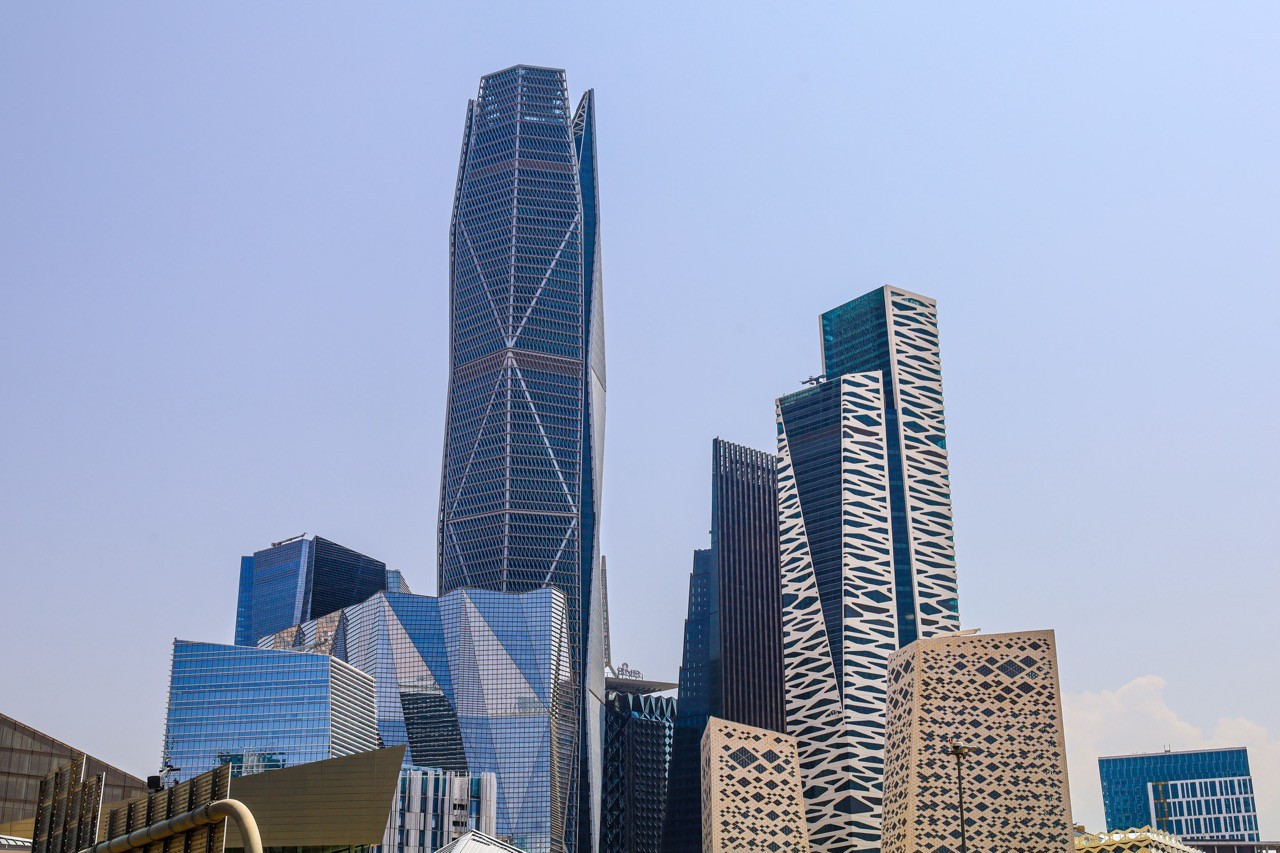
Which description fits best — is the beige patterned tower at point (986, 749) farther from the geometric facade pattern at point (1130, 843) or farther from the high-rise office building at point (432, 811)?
the high-rise office building at point (432, 811)

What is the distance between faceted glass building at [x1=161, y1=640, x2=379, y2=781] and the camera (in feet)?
586

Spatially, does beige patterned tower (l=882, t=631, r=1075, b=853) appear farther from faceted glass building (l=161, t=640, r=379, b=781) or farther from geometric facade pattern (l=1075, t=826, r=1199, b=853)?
faceted glass building (l=161, t=640, r=379, b=781)

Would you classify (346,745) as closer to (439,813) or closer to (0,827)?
(439,813)

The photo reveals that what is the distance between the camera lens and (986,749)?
452ft

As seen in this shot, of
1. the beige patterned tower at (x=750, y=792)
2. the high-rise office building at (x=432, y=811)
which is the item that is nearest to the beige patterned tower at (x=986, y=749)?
the beige patterned tower at (x=750, y=792)

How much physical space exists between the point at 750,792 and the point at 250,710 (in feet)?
213

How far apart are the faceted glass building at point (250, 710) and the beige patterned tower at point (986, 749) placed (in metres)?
75.2

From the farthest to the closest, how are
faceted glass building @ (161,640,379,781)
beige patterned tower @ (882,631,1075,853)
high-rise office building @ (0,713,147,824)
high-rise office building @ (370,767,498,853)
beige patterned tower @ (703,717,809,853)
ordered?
high-rise office building @ (370,767,498,853)
faceted glass building @ (161,640,379,781)
beige patterned tower @ (703,717,809,853)
beige patterned tower @ (882,631,1075,853)
high-rise office building @ (0,713,147,824)

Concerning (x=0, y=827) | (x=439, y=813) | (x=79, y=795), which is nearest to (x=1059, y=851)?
(x=439, y=813)

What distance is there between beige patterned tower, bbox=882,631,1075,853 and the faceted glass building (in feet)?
247

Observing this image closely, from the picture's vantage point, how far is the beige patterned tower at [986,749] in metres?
135

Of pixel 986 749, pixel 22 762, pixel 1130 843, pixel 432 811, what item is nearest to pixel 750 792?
pixel 986 749

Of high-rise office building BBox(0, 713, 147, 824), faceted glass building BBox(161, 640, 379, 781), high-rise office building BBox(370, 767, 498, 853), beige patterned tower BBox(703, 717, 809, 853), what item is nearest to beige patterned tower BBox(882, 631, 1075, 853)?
beige patterned tower BBox(703, 717, 809, 853)

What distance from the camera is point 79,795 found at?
34.0 m
